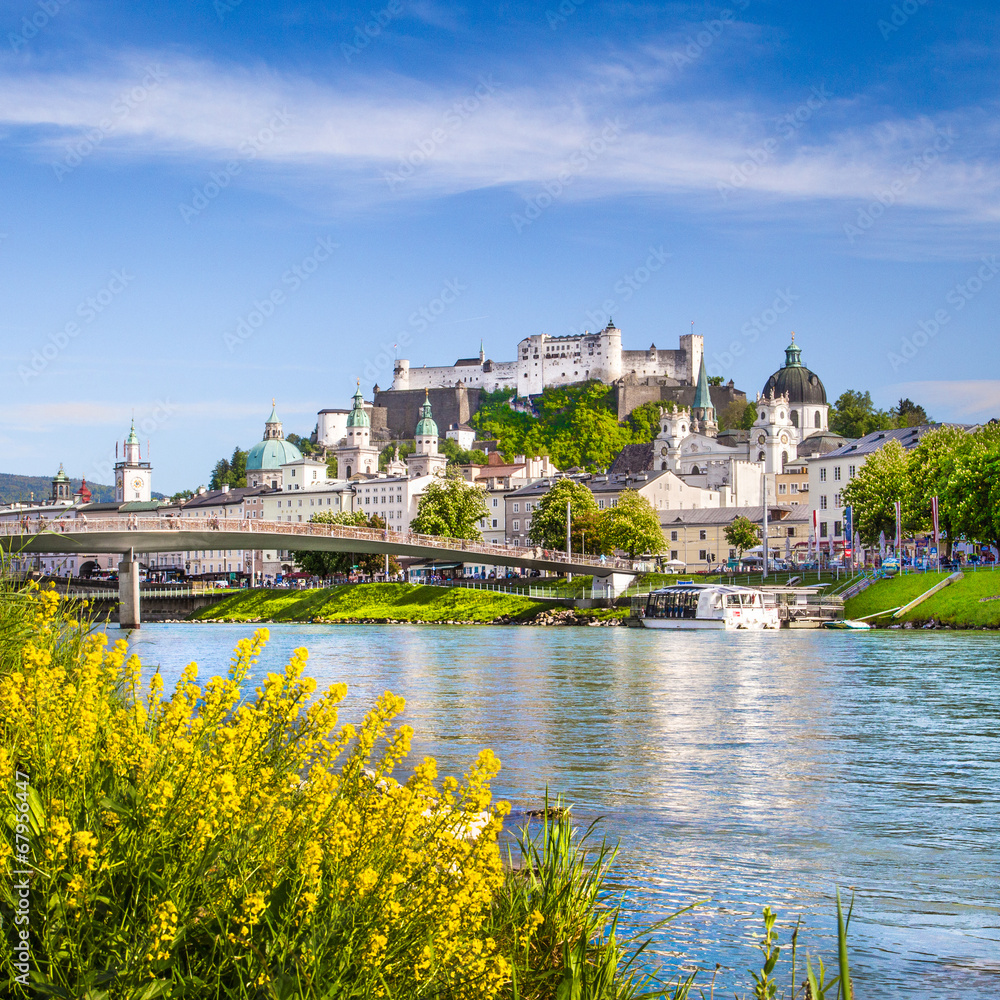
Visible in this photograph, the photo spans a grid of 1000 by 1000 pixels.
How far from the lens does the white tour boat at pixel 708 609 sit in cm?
5847

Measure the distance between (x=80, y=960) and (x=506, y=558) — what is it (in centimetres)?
6618

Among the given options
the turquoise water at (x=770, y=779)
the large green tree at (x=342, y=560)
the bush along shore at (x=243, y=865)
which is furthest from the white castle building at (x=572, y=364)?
the bush along shore at (x=243, y=865)

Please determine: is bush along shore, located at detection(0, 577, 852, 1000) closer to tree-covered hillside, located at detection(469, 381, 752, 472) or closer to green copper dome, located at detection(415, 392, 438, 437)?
tree-covered hillside, located at detection(469, 381, 752, 472)

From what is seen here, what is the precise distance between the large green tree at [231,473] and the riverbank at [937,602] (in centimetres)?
12566

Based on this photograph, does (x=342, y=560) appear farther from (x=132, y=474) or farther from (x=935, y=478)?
(x=132, y=474)

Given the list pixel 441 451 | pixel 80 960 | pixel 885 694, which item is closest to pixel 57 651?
pixel 80 960

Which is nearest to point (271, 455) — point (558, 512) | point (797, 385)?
point (797, 385)

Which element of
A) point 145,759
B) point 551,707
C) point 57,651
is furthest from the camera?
point 551,707

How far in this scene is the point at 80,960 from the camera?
14.5ft

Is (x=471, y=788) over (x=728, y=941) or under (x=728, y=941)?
over

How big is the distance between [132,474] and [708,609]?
466 ft

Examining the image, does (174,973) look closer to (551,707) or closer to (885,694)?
(551,707)

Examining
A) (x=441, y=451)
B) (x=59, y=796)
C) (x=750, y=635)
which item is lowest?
(x=750, y=635)

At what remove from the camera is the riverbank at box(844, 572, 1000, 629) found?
47656mm
